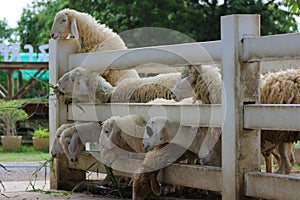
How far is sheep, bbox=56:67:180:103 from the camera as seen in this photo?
6.88 m

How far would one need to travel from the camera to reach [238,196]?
511cm

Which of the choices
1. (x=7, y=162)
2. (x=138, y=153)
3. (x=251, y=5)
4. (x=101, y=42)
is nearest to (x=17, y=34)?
(x=251, y=5)

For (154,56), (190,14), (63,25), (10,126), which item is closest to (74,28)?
(63,25)

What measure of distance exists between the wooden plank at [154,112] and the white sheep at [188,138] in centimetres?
11

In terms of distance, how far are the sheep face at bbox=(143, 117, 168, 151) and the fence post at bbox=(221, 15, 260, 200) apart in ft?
2.28

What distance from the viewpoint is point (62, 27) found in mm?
9336

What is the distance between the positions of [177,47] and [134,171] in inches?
46.1

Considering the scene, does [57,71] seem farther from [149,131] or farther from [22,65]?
[22,65]

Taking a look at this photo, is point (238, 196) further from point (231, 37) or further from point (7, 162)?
point (7, 162)

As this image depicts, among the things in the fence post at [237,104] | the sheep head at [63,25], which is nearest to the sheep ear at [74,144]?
the fence post at [237,104]

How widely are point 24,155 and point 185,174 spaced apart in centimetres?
992

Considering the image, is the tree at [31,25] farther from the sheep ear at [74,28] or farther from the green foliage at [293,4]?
the green foliage at [293,4]

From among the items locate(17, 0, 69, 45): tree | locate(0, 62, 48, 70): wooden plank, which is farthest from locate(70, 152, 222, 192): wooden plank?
locate(17, 0, 69, 45): tree

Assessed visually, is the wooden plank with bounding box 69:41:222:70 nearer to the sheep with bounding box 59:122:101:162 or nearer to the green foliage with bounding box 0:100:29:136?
the sheep with bounding box 59:122:101:162
